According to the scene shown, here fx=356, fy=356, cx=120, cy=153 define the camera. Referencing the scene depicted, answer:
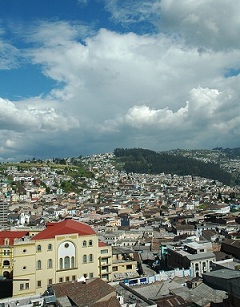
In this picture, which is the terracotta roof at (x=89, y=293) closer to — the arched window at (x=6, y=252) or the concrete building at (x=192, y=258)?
the arched window at (x=6, y=252)

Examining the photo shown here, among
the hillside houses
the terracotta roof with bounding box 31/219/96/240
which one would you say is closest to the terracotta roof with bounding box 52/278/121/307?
the terracotta roof with bounding box 31/219/96/240

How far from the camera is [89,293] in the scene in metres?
23.7

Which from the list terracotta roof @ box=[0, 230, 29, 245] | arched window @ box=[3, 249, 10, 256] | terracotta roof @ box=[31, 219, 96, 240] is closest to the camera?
terracotta roof @ box=[31, 219, 96, 240]

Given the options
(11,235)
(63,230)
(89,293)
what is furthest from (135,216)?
(89,293)

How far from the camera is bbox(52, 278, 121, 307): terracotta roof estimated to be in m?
22.0

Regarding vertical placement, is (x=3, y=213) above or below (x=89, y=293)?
above

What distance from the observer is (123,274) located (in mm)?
33906

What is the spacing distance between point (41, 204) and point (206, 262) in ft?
233

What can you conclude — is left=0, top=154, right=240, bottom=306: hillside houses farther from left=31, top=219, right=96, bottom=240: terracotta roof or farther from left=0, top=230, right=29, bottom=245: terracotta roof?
left=0, top=230, right=29, bottom=245: terracotta roof

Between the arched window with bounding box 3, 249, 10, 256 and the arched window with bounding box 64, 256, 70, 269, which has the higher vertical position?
the arched window with bounding box 3, 249, 10, 256

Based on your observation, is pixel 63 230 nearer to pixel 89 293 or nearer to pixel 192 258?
pixel 89 293

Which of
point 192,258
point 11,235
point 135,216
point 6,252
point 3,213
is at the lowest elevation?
point 192,258

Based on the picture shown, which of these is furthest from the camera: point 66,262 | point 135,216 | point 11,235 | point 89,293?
point 135,216

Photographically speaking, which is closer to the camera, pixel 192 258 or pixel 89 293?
pixel 89 293
